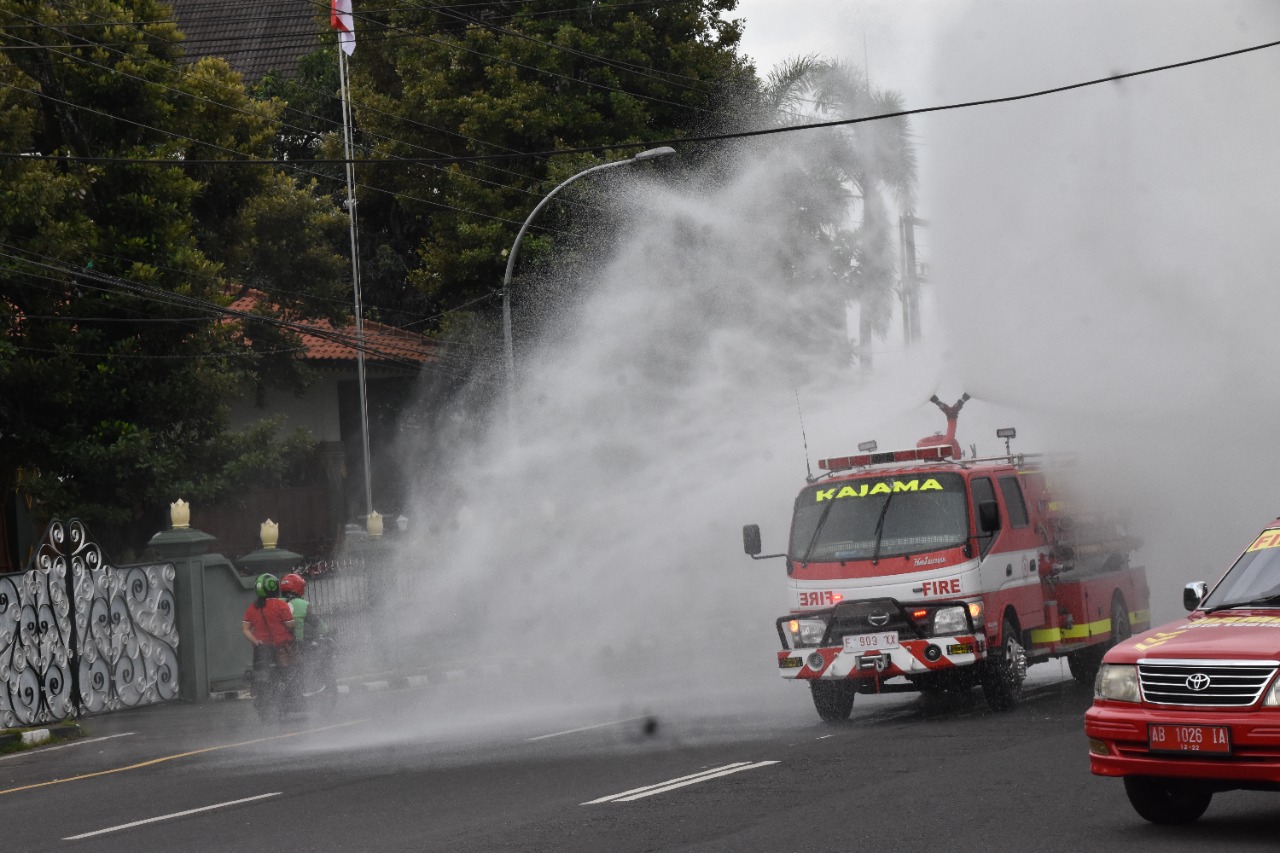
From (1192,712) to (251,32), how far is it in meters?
49.1

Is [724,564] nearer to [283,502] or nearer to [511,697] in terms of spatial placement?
[511,697]

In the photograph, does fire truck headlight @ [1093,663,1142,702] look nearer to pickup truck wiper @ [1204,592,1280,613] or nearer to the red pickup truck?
the red pickup truck

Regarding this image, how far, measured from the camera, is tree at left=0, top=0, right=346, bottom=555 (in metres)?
24.0

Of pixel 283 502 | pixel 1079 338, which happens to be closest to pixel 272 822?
pixel 1079 338

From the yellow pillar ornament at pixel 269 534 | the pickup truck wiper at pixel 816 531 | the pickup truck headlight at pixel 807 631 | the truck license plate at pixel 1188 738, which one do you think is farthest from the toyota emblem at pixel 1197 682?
the yellow pillar ornament at pixel 269 534

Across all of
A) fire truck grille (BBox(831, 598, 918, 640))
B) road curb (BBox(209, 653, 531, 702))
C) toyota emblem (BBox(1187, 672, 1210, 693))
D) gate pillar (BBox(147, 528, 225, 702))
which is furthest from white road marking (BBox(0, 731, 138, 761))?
toyota emblem (BBox(1187, 672, 1210, 693))

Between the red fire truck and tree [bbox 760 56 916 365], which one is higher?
tree [bbox 760 56 916 365]

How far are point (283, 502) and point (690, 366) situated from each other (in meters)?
12.5

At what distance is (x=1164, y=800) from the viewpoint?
8.79 metres

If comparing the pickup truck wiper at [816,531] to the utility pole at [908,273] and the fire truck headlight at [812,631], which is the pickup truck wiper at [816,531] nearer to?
the fire truck headlight at [812,631]

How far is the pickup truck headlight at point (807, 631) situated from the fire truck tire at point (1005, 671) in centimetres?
150

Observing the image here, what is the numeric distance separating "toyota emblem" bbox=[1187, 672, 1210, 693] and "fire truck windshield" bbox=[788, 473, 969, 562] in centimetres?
663

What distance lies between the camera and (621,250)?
29.3 m

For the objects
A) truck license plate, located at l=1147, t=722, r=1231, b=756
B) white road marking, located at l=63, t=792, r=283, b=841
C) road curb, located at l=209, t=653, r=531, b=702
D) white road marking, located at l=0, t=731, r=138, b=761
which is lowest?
white road marking, located at l=0, t=731, r=138, b=761
